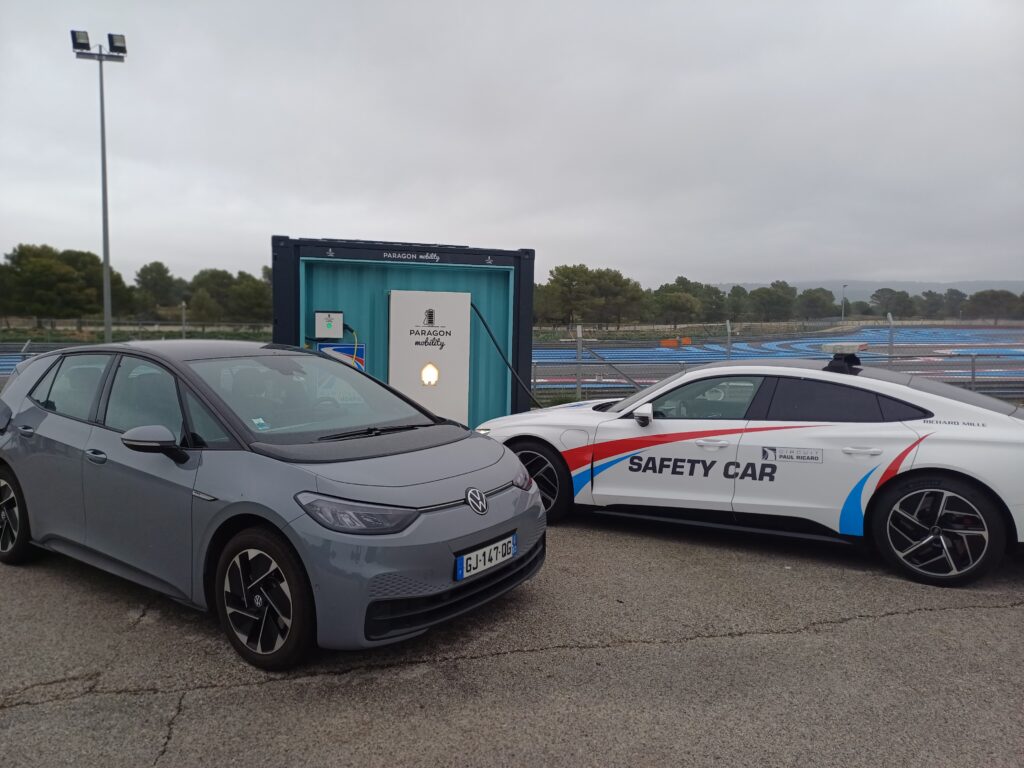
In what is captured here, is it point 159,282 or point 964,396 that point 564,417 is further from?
point 159,282

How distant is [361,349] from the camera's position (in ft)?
27.4

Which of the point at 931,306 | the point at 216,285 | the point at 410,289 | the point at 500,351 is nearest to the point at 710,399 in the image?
the point at 500,351

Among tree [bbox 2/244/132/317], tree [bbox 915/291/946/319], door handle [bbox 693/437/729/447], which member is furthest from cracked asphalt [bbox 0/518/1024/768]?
tree [bbox 2/244/132/317]

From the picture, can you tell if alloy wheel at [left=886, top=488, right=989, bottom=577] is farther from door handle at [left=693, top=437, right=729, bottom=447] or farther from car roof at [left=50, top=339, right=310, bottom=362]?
car roof at [left=50, top=339, right=310, bottom=362]

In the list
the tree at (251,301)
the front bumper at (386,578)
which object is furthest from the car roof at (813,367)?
the tree at (251,301)

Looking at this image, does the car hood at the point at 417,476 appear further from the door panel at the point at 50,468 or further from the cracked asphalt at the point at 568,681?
the door panel at the point at 50,468

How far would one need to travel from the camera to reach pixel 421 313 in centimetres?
851

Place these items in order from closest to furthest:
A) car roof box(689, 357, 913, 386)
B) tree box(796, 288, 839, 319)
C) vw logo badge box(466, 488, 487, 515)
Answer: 1. vw logo badge box(466, 488, 487, 515)
2. car roof box(689, 357, 913, 386)
3. tree box(796, 288, 839, 319)

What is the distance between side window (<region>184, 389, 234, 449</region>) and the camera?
359cm

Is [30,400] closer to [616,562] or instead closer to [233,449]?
[233,449]

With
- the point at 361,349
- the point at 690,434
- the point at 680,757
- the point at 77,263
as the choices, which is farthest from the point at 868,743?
the point at 77,263

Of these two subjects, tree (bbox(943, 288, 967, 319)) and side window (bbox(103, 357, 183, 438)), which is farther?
tree (bbox(943, 288, 967, 319))

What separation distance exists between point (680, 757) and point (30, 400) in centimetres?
435

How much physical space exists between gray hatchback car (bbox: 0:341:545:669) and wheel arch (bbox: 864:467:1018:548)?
219 cm
